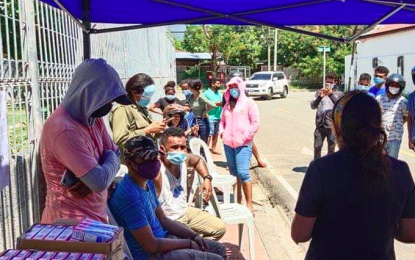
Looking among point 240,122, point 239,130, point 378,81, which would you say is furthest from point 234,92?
point 378,81

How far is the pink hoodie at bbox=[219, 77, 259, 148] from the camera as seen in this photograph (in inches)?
221

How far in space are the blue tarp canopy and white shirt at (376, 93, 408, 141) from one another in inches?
78.8

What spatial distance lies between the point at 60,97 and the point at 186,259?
176 centimetres

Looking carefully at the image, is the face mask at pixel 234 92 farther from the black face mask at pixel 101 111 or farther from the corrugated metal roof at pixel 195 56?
the corrugated metal roof at pixel 195 56

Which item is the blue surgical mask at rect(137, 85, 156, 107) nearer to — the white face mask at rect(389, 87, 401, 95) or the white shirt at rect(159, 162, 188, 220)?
the white shirt at rect(159, 162, 188, 220)

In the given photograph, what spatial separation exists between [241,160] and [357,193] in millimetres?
3566

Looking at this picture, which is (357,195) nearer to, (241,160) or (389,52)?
(241,160)

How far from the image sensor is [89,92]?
2.41 metres

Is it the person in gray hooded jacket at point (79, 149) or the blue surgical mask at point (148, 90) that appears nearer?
the person in gray hooded jacket at point (79, 149)

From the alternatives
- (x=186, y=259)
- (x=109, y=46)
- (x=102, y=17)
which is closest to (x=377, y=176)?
(x=186, y=259)

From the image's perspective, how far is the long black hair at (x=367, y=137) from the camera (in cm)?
201

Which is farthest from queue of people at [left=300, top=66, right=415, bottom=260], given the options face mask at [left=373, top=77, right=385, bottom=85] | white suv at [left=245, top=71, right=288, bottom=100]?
white suv at [left=245, top=71, right=288, bottom=100]

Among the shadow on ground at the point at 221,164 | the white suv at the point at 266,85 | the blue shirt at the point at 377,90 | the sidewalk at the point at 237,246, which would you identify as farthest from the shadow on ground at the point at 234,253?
the white suv at the point at 266,85

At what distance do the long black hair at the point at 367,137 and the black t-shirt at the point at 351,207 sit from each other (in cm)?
4
